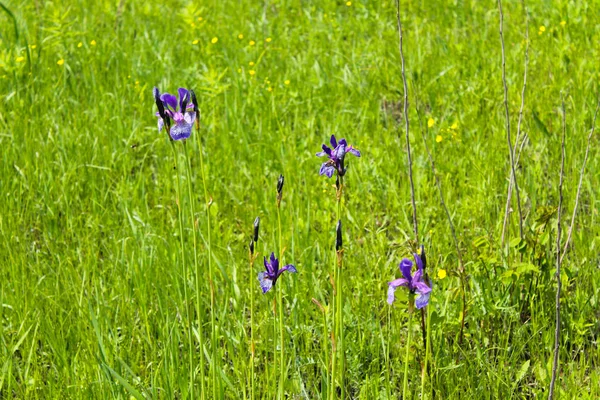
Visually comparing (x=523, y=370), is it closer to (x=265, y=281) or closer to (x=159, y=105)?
(x=265, y=281)

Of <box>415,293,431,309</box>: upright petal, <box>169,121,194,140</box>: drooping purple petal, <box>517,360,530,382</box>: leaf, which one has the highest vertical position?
<box>169,121,194,140</box>: drooping purple petal

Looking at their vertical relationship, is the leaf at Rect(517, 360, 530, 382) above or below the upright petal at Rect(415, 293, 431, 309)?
below

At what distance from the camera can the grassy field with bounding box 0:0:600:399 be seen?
92.7 inches

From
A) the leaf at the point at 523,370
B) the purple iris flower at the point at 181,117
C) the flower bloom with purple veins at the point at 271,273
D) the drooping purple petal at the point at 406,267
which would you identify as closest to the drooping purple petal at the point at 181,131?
the purple iris flower at the point at 181,117

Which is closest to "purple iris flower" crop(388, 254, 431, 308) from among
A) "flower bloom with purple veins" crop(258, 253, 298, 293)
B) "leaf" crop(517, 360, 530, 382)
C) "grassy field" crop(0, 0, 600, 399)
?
"grassy field" crop(0, 0, 600, 399)

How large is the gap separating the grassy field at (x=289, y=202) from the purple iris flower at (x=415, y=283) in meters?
0.13

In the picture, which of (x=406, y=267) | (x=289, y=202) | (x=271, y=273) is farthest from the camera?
(x=289, y=202)

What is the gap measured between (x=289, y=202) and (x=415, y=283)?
5.46 feet

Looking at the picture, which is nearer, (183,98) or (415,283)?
(415,283)

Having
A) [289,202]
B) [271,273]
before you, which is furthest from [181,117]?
[289,202]

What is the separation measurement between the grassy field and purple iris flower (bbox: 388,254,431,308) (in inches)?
5.3

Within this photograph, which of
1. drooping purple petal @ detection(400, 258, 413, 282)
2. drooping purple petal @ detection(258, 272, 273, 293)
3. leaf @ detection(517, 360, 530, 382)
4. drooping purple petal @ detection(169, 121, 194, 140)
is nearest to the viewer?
drooping purple petal @ detection(400, 258, 413, 282)

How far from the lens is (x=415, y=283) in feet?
5.03

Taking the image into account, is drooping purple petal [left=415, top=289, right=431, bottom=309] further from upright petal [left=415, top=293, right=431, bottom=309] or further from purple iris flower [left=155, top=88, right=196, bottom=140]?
purple iris flower [left=155, top=88, right=196, bottom=140]
